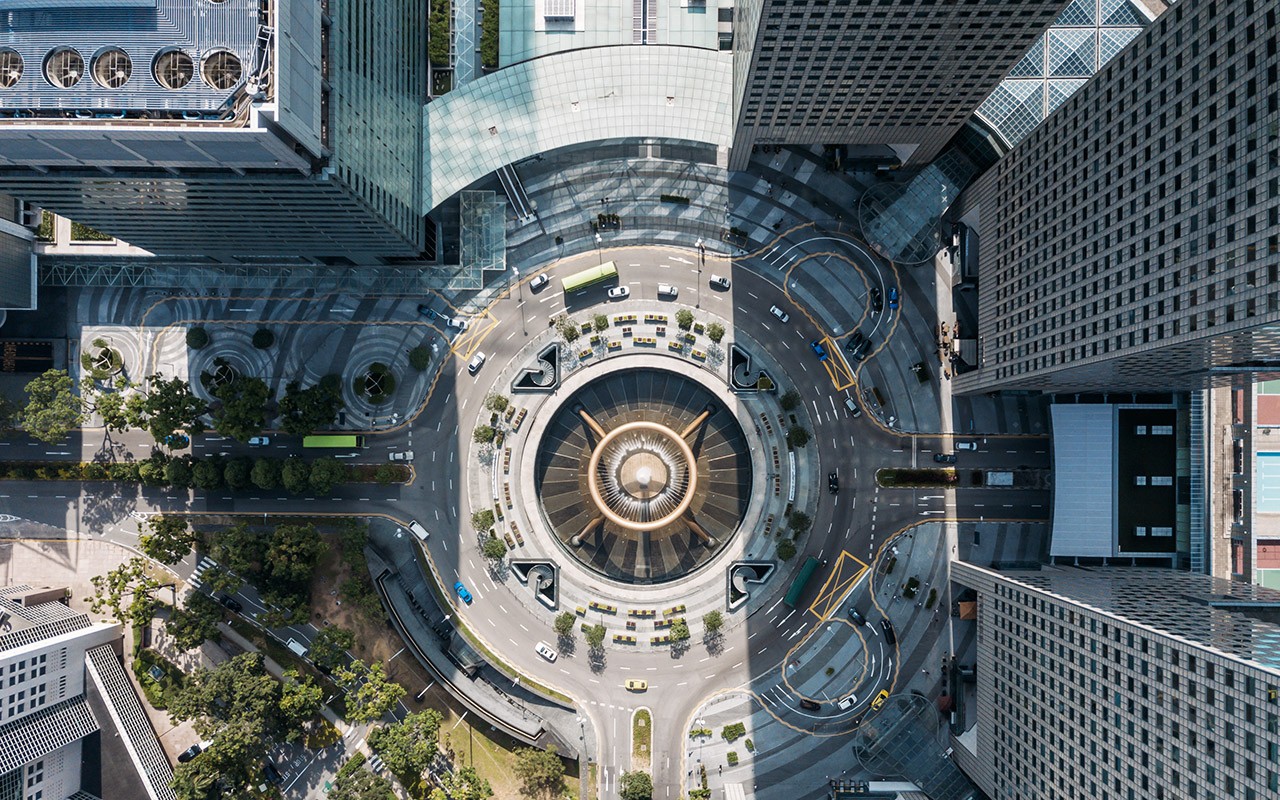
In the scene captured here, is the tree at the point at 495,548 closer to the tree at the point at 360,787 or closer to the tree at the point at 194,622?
the tree at the point at 360,787

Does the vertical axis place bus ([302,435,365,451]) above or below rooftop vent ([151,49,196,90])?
below

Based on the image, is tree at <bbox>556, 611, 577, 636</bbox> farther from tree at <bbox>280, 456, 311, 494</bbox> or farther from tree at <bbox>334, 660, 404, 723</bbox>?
tree at <bbox>280, 456, 311, 494</bbox>

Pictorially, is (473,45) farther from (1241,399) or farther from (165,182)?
(1241,399)

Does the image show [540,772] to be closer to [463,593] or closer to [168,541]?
[463,593]

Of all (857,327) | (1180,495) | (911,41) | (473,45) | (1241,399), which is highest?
(473,45)

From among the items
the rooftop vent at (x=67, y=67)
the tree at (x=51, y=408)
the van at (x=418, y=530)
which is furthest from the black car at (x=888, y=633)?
the tree at (x=51, y=408)

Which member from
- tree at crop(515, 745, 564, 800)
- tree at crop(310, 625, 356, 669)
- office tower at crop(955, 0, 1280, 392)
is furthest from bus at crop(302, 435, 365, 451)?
office tower at crop(955, 0, 1280, 392)

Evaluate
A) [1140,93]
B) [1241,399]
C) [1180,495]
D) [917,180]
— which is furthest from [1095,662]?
[917,180]
